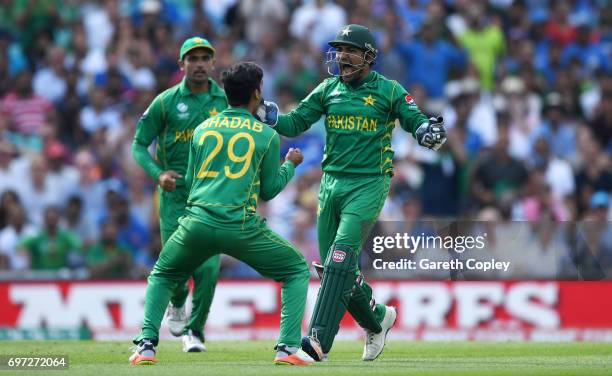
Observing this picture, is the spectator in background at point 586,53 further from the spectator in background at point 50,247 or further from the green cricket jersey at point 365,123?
the green cricket jersey at point 365,123

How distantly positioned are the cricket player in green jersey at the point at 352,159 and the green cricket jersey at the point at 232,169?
897mm

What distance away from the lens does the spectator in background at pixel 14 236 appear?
16516 mm

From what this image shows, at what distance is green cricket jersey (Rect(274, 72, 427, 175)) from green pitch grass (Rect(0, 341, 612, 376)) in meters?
1.53

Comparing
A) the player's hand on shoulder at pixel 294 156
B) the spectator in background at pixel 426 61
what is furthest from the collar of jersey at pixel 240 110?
the spectator in background at pixel 426 61

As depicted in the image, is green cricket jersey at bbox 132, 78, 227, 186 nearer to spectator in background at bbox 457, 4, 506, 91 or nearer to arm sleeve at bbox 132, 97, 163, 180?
arm sleeve at bbox 132, 97, 163, 180

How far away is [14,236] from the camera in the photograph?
16703 mm

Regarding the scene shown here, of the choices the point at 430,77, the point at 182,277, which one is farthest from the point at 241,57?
the point at 182,277

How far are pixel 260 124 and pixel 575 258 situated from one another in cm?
566

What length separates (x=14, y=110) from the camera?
18.6 metres

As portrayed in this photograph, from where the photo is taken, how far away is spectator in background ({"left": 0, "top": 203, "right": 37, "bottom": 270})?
16.5m

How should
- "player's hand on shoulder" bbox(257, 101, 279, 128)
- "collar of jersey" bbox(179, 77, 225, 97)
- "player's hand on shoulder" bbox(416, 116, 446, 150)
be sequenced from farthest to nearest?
"collar of jersey" bbox(179, 77, 225, 97) → "player's hand on shoulder" bbox(257, 101, 279, 128) → "player's hand on shoulder" bbox(416, 116, 446, 150)

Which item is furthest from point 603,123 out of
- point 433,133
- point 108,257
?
point 433,133

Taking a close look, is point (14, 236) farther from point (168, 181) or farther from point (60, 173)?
point (168, 181)

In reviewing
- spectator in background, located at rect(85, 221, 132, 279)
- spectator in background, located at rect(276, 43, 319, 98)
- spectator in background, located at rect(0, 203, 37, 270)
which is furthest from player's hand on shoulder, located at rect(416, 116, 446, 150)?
spectator in background, located at rect(276, 43, 319, 98)
